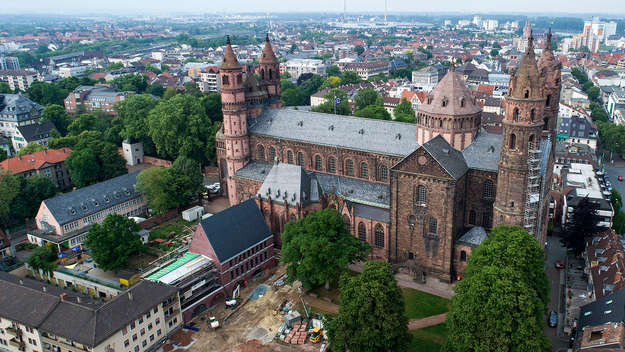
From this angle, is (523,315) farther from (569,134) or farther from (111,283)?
(569,134)

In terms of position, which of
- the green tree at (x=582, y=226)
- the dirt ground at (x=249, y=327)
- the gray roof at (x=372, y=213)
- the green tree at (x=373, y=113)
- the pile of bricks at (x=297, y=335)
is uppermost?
the green tree at (x=373, y=113)

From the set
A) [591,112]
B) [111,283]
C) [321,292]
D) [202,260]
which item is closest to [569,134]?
[591,112]

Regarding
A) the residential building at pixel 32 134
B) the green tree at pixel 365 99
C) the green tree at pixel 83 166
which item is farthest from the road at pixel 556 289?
the residential building at pixel 32 134

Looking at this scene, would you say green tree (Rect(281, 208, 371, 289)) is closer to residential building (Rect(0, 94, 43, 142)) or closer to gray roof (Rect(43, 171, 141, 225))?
gray roof (Rect(43, 171, 141, 225))

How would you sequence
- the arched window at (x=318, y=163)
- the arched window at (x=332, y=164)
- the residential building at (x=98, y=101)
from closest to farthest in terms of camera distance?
the arched window at (x=332, y=164) → the arched window at (x=318, y=163) → the residential building at (x=98, y=101)

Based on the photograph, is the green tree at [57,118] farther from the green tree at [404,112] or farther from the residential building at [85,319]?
the green tree at [404,112]

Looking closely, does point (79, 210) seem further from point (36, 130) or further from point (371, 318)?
point (36, 130)
